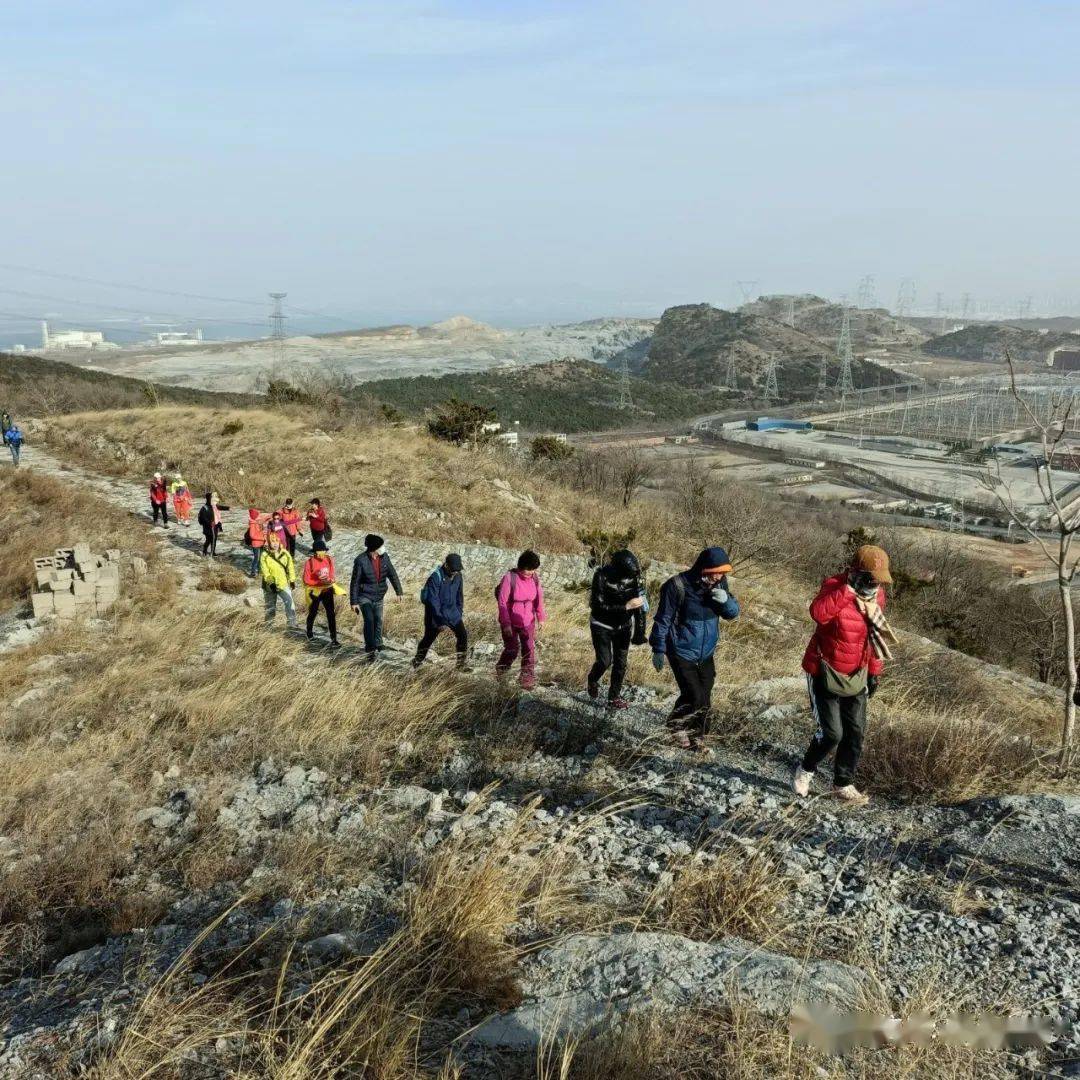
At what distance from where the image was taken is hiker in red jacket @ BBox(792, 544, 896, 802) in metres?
4.16

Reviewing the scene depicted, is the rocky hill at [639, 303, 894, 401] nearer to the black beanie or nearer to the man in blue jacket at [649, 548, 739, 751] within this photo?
the black beanie

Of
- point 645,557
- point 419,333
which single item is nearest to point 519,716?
point 645,557

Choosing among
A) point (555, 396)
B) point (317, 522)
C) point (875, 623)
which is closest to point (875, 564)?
point (875, 623)

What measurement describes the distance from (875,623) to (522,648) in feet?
10.5

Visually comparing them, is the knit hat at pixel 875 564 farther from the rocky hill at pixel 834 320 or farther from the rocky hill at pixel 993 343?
the rocky hill at pixel 834 320

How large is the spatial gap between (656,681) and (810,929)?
414cm

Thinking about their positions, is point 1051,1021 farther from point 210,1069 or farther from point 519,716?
point 519,716

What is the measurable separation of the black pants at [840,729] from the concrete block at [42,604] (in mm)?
8548

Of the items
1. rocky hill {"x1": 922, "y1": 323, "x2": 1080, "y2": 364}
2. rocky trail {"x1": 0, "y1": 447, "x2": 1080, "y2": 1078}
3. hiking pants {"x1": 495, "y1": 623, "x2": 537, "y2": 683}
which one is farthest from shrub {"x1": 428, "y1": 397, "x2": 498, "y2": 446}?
rocky hill {"x1": 922, "y1": 323, "x2": 1080, "y2": 364}

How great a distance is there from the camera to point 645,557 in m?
18.6

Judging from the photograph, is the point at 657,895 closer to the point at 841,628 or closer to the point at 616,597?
the point at 841,628

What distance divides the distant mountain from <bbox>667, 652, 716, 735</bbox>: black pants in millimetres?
53699

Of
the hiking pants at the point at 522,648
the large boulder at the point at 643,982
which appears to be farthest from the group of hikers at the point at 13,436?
the large boulder at the point at 643,982

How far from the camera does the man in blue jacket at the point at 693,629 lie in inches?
194
